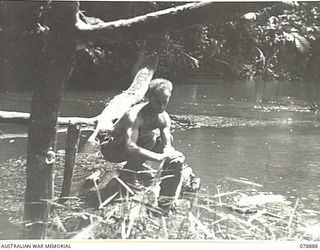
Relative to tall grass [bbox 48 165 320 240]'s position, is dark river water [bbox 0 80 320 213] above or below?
above

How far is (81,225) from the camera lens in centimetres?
106

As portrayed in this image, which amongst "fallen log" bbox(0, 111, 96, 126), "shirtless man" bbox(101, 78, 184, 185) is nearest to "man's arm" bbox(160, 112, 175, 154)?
"shirtless man" bbox(101, 78, 184, 185)

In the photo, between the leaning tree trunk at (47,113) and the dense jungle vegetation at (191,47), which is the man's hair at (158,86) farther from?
the leaning tree trunk at (47,113)

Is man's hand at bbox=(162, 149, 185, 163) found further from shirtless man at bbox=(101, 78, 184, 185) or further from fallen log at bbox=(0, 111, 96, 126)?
fallen log at bbox=(0, 111, 96, 126)

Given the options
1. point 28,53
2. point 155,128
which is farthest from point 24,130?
point 155,128

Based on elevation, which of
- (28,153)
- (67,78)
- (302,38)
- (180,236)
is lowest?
(180,236)

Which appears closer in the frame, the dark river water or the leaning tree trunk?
the leaning tree trunk

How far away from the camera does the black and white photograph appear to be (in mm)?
1032

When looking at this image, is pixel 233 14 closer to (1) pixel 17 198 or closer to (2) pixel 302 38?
(2) pixel 302 38

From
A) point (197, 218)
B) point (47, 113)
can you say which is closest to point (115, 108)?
point (47, 113)

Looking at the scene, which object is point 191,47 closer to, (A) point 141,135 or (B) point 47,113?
(A) point 141,135

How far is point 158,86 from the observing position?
3.55ft

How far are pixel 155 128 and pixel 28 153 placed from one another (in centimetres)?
27

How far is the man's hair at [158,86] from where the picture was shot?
3.54ft
